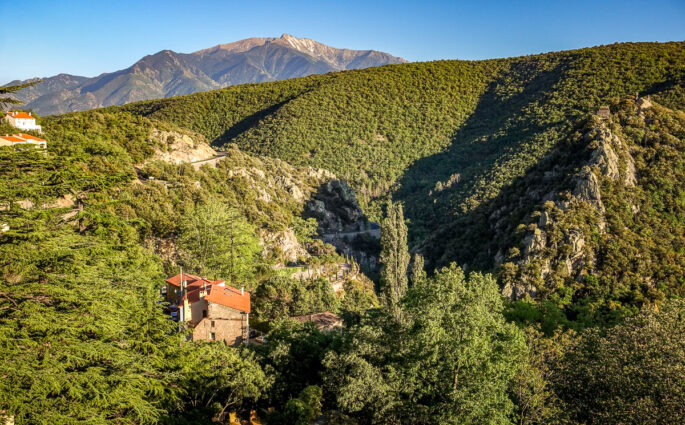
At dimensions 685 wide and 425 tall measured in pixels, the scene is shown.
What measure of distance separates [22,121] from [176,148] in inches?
623

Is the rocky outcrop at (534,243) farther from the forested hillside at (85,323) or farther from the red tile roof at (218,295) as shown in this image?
the forested hillside at (85,323)

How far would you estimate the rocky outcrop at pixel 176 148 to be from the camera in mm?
50719

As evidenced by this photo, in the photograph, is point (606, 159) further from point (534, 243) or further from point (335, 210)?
point (335, 210)

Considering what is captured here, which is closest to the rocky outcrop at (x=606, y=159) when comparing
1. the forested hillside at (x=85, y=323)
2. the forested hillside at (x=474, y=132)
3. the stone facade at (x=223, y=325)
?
the forested hillside at (x=474, y=132)

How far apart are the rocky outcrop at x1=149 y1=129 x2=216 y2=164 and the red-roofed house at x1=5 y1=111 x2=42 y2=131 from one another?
38.8 feet

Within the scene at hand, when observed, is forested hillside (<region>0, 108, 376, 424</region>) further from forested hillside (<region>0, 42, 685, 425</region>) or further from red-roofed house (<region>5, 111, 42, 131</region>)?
red-roofed house (<region>5, 111, 42, 131</region>)

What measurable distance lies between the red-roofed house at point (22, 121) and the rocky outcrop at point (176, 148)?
11836 mm

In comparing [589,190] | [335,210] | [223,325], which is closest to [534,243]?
[589,190]

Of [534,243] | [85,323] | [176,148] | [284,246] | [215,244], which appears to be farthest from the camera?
[176,148]

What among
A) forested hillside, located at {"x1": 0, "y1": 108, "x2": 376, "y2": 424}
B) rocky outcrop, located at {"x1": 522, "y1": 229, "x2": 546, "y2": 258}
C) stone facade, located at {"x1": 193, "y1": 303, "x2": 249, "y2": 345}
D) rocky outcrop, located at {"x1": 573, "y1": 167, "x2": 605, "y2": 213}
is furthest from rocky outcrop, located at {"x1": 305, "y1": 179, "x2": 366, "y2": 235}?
forested hillside, located at {"x1": 0, "y1": 108, "x2": 376, "y2": 424}

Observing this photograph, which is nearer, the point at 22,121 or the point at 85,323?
the point at 85,323

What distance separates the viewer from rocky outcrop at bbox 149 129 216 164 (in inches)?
1997

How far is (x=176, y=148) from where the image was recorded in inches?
2095

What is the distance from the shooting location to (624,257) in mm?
33250
